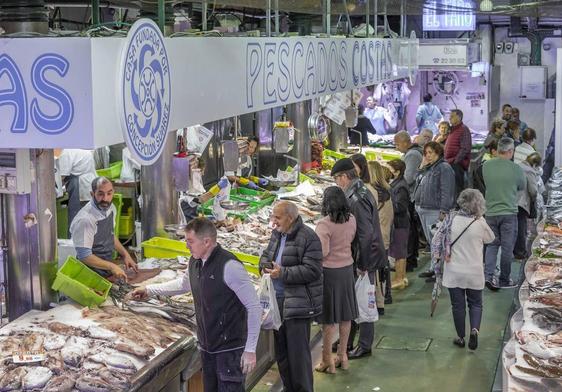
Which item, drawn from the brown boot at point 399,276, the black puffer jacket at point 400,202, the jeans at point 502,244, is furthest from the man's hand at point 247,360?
the jeans at point 502,244

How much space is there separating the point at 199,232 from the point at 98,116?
5.45ft

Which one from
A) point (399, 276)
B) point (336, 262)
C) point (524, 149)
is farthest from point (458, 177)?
point (336, 262)

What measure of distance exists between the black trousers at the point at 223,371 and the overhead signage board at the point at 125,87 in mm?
1426

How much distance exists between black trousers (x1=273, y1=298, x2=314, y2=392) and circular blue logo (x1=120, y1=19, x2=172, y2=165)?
2.52m

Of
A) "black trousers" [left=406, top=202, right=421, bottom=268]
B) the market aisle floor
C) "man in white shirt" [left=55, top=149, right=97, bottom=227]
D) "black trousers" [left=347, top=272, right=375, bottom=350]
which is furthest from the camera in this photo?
"black trousers" [left=406, top=202, right=421, bottom=268]

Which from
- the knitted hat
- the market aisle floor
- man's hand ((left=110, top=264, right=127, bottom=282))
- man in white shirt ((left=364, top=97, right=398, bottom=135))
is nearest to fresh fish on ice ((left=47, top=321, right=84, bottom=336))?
man's hand ((left=110, top=264, right=127, bottom=282))

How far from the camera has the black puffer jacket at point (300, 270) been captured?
7039 millimetres

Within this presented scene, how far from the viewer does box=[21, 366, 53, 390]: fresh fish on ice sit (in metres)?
5.15

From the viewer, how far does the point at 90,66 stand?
4.28 meters

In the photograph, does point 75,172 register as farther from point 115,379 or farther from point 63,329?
point 115,379

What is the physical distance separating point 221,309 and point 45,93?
A: 2.05 m

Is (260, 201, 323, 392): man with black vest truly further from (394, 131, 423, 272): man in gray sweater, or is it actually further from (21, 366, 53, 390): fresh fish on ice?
(394, 131, 423, 272): man in gray sweater

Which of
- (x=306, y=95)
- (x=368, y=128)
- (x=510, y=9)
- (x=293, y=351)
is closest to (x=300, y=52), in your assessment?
(x=306, y=95)

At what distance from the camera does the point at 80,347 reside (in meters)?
5.66
